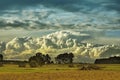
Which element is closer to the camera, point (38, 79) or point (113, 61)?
point (38, 79)

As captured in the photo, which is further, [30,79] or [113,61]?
[113,61]

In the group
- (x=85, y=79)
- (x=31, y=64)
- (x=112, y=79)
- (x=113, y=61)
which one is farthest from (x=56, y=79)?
(x=113, y=61)

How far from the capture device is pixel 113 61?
199 metres

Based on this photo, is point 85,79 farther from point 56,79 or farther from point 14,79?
point 14,79

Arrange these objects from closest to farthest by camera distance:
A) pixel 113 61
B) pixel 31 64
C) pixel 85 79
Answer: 1. pixel 85 79
2. pixel 31 64
3. pixel 113 61

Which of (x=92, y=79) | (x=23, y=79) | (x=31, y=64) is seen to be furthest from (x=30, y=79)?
(x=31, y=64)

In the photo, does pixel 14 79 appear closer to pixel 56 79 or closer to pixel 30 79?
pixel 30 79

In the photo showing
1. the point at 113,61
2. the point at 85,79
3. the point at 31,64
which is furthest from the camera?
the point at 113,61

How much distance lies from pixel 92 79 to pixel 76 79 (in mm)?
2198

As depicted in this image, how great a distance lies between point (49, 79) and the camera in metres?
49.2

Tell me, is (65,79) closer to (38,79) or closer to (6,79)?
(38,79)

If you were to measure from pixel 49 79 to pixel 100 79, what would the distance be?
22.9 ft

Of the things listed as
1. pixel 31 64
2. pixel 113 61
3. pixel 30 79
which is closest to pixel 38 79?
pixel 30 79

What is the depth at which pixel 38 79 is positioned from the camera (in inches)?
1951
